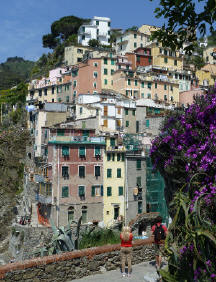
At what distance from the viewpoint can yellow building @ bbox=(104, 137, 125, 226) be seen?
149 ft

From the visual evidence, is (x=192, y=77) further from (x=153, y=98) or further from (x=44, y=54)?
(x=44, y=54)

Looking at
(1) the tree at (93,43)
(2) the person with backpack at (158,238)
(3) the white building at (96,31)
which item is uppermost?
(3) the white building at (96,31)

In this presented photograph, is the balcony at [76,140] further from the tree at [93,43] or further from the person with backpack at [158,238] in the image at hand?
the tree at [93,43]

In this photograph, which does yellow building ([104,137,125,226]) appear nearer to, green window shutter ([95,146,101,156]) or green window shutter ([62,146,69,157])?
green window shutter ([95,146,101,156])

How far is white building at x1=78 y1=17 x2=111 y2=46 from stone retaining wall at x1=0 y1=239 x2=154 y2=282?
281 feet

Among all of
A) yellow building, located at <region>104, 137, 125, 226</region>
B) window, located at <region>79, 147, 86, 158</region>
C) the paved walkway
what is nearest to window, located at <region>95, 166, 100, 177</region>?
yellow building, located at <region>104, 137, 125, 226</region>

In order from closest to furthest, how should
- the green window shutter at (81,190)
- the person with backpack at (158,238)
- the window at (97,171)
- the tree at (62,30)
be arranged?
1. the person with backpack at (158,238)
2. the green window shutter at (81,190)
3. the window at (97,171)
4. the tree at (62,30)

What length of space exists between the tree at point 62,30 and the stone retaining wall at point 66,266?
317 feet

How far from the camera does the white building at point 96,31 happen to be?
94.0 metres

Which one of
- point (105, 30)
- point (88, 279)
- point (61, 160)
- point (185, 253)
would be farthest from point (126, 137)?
point (105, 30)

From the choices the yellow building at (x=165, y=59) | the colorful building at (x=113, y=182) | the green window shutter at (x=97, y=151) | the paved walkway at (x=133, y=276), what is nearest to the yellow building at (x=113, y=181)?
the colorful building at (x=113, y=182)

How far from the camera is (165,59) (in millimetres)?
76688

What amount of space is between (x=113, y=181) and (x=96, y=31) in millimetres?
59803

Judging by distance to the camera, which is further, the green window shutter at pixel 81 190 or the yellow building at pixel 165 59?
the yellow building at pixel 165 59
